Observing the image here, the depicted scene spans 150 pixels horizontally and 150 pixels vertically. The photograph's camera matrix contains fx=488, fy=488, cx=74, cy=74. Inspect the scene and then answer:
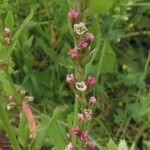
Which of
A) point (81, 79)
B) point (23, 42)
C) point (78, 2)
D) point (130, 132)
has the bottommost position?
point (130, 132)

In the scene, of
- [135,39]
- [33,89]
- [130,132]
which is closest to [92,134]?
[130,132]

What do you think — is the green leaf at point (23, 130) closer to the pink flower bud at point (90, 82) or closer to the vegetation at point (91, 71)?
the pink flower bud at point (90, 82)

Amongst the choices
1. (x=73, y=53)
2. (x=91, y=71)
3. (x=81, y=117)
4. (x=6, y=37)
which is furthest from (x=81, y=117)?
(x=91, y=71)

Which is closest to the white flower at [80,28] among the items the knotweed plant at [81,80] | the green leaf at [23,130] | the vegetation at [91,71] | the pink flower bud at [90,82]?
the knotweed plant at [81,80]

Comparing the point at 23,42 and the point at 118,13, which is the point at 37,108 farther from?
the point at 118,13

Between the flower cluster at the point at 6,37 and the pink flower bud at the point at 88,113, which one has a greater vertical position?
the flower cluster at the point at 6,37

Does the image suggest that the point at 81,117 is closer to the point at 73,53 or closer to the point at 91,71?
the point at 73,53

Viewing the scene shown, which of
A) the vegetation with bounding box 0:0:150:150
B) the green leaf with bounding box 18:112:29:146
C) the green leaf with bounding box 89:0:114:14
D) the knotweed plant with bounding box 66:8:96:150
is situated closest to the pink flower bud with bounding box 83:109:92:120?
the knotweed plant with bounding box 66:8:96:150
